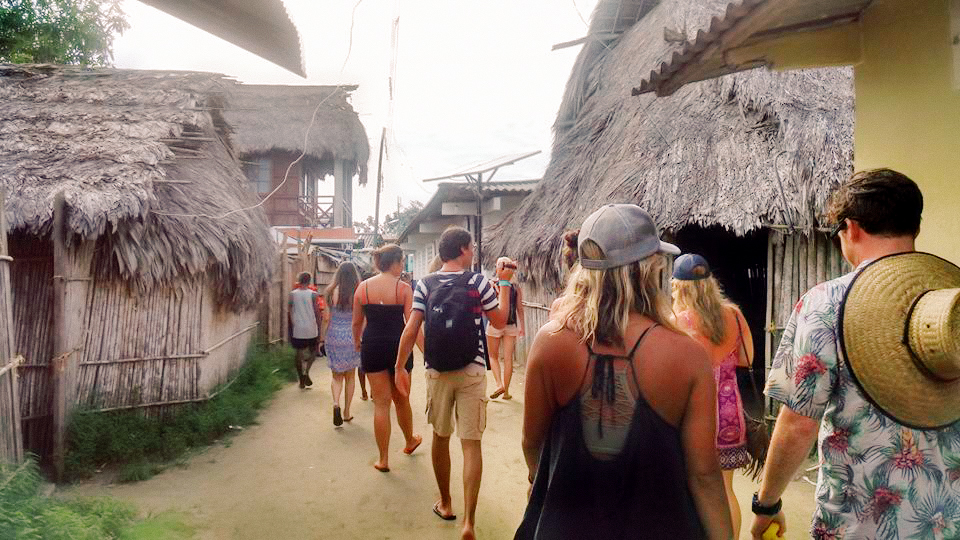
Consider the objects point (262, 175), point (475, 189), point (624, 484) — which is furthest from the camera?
point (262, 175)

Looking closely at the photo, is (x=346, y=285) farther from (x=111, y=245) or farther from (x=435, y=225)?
(x=435, y=225)

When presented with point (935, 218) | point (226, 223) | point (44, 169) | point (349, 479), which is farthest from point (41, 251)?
point (935, 218)

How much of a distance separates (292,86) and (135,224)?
49.7 feet

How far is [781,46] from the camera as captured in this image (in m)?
2.93

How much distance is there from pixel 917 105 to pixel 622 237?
192 centimetres

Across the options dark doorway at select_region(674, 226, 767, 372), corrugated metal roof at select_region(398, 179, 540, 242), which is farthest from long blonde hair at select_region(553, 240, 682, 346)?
corrugated metal roof at select_region(398, 179, 540, 242)

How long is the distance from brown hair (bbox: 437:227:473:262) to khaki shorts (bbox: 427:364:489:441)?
27.5 inches

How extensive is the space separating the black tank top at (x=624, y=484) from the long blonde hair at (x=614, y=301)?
7cm

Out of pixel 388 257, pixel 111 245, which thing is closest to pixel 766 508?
pixel 388 257

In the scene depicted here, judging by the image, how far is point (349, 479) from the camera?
4.50 m

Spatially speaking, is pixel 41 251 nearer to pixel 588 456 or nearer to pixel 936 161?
pixel 588 456

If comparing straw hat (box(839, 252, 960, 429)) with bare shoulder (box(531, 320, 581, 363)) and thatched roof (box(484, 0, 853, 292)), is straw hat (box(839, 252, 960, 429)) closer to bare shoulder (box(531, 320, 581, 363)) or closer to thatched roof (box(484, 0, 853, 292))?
bare shoulder (box(531, 320, 581, 363))

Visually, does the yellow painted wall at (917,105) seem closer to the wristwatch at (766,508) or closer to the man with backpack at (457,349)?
the wristwatch at (766,508)

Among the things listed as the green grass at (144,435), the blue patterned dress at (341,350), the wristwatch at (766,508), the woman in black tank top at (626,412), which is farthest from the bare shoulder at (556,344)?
the blue patterned dress at (341,350)
